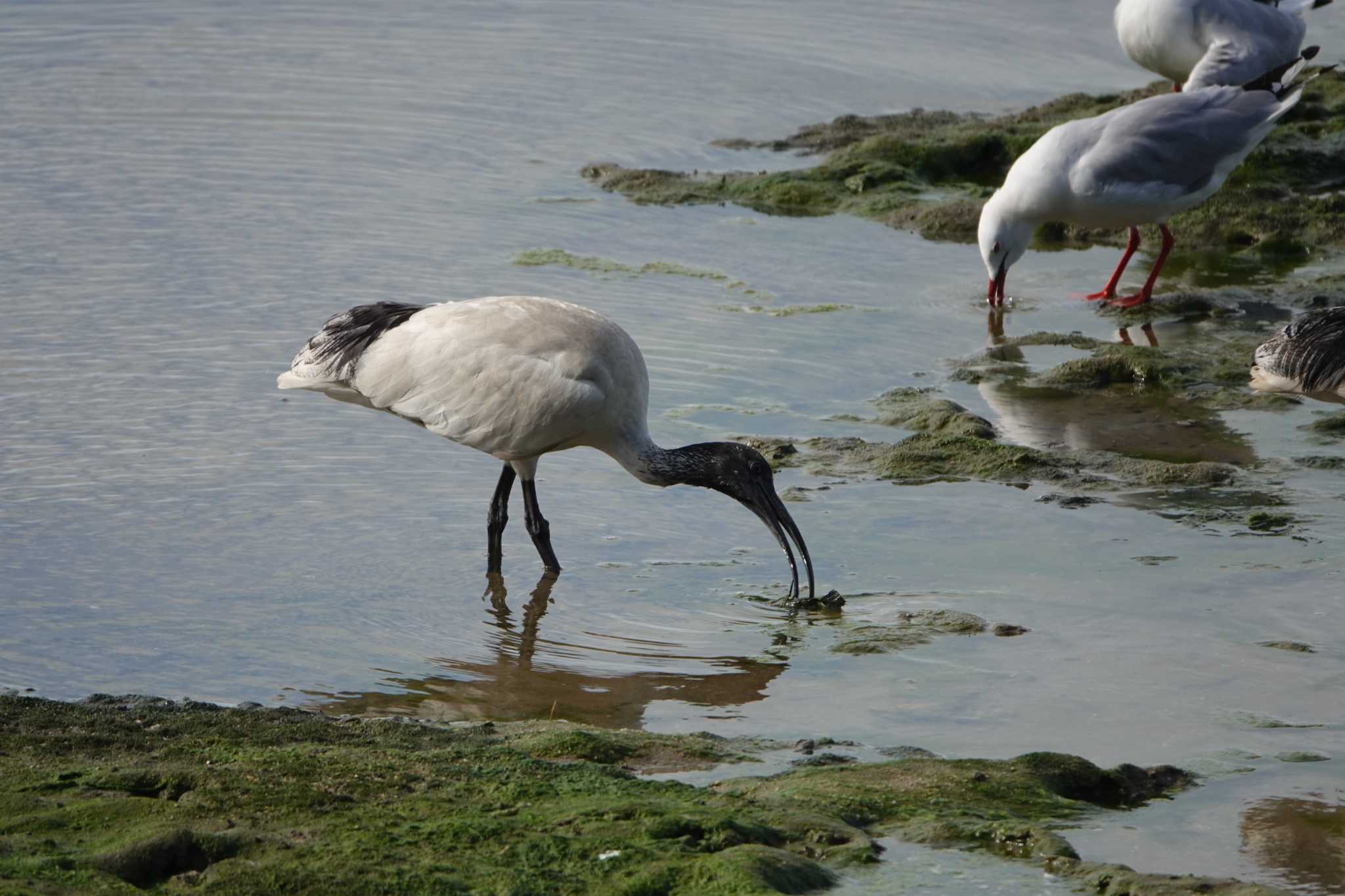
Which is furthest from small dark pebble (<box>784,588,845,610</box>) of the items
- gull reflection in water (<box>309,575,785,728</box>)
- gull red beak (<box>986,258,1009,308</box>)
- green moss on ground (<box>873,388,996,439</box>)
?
gull red beak (<box>986,258,1009,308</box>)

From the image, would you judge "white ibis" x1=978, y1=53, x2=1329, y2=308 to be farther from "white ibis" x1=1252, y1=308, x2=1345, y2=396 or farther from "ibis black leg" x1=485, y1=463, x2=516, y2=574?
"ibis black leg" x1=485, y1=463, x2=516, y2=574

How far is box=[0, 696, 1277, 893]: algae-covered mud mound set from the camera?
3.63 m

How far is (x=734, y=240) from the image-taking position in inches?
464

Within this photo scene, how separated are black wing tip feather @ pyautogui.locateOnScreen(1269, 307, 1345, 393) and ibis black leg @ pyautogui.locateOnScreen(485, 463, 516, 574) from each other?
158 inches

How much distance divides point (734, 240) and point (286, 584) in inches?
234

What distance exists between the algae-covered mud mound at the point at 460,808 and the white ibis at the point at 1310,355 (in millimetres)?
4259

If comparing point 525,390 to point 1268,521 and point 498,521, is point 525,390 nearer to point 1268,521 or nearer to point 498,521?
point 498,521

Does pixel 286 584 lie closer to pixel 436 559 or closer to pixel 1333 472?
pixel 436 559

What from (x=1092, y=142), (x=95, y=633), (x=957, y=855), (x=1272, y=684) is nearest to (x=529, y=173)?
(x=1092, y=142)

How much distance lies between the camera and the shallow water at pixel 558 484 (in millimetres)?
5574

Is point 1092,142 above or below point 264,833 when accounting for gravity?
above

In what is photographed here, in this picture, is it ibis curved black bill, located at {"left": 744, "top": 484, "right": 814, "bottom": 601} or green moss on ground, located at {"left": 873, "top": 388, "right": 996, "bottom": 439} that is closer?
ibis curved black bill, located at {"left": 744, "top": 484, "right": 814, "bottom": 601}

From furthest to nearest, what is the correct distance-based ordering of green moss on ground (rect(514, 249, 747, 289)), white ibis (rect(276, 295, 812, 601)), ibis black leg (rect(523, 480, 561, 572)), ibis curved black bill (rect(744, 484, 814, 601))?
1. green moss on ground (rect(514, 249, 747, 289))
2. ibis black leg (rect(523, 480, 561, 572))
3. white ibis (rect(276, 295, 812, 601))
4. ibis curved black bill (rect(744, 484, 814, 601))

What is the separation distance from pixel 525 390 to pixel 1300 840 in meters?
3.52
